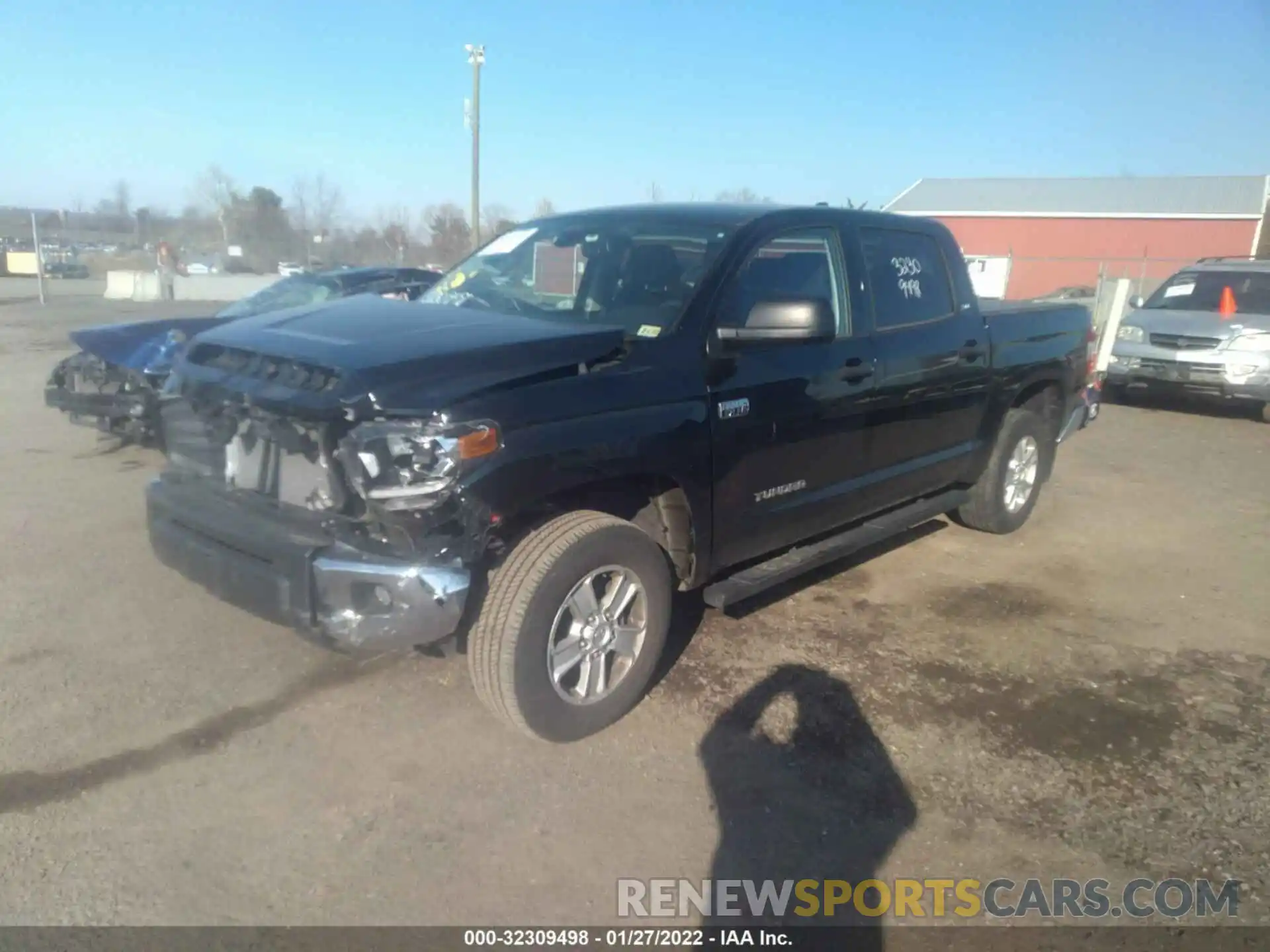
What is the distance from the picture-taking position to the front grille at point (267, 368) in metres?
3.06

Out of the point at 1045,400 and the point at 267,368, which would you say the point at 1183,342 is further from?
the point at 267,368

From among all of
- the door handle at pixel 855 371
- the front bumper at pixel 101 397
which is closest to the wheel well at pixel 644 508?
the door handle at pixel 855 371

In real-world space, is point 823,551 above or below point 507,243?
below

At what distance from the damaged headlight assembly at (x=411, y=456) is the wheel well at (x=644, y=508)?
38 centimetres

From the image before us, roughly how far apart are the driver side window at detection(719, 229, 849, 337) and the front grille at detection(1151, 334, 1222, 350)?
826 centimetres

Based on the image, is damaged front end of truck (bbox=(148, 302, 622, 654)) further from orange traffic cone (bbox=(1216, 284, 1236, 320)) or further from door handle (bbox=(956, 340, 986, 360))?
orange traffic cone (bbox=(1216, 284, 1236, 320))

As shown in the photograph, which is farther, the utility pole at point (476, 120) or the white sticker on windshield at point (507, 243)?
the utility pole at point (476, 120)

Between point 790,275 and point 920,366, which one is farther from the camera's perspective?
point 920,366

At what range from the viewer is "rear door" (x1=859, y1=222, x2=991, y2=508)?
456cm

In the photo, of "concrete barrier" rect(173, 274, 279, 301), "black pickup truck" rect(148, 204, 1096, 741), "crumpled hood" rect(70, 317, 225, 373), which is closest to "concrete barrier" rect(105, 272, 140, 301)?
"concrete barrier" rect(173, 274, 279, 301)

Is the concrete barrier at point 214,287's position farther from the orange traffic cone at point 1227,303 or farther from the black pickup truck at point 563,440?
the black pickup truck at point 563,440

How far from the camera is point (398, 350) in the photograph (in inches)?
123

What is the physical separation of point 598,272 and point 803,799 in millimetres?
2282

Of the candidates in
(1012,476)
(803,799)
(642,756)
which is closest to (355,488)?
(642,756)
